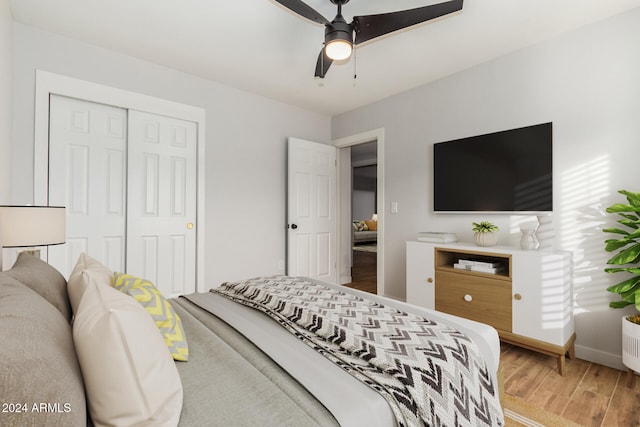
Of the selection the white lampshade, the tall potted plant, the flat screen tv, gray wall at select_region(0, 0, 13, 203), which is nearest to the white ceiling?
gray wall at select_region(0, 0, 13, 203)

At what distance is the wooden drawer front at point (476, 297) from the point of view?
7.72 ft

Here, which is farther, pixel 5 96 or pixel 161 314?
pixel 5 96

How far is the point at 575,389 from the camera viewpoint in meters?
1.92

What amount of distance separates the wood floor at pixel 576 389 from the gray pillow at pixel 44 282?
2.35 m

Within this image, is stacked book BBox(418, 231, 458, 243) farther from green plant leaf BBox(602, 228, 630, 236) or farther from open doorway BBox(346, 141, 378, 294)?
open doorway BBox(346, 141, 378, 294)

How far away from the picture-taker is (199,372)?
95 cm

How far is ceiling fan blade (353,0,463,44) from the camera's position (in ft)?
5.62

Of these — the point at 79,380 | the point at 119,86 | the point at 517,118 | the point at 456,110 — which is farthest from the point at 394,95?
the point at 79,380

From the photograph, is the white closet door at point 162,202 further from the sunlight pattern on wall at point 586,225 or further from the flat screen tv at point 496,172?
the sunlight pattern on wall at point 586,225

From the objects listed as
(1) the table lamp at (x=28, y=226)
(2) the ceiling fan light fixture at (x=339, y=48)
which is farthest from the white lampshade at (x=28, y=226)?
(2) the ceiling fan light fixture at (x=339, y=48)

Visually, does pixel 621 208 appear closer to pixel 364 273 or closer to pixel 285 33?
pixel 285 33

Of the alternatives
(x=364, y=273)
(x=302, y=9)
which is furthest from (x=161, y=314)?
(x=364, y=273)

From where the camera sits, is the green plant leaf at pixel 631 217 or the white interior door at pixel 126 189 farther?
the white interior door at pixel 126 189

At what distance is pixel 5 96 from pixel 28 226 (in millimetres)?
1111
